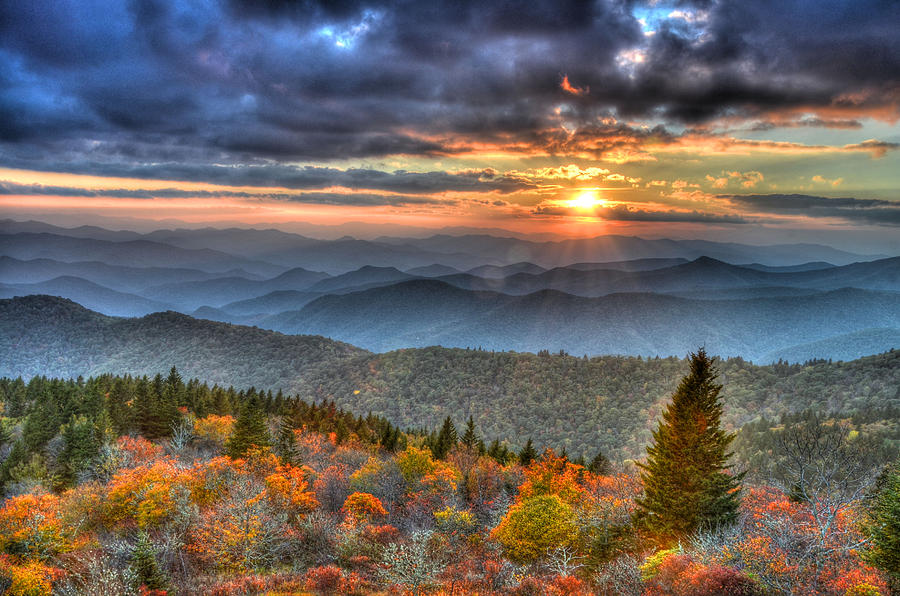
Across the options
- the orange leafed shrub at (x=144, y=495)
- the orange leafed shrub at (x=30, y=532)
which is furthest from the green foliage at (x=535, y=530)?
the orange leafed shrub at (x=30, y=532)

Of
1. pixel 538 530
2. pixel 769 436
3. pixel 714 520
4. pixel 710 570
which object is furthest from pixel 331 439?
pixel 769 436

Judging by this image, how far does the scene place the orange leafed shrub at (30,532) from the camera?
29.0 metres

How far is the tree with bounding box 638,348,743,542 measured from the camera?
26344 mm

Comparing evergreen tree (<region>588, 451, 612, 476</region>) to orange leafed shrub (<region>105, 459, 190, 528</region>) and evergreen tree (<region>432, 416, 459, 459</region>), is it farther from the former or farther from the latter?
orange leafed shrub (<region>105, 459, 190, 528</region>)

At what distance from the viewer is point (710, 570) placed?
17500mm

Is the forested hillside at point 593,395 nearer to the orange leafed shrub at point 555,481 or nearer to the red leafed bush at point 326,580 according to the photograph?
the orange leafed shrub at point 555,481

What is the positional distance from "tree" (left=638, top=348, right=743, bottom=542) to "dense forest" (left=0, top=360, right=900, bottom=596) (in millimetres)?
105

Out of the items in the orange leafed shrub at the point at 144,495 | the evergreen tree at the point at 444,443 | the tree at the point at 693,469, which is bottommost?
the evergreen tree at the point at 444,443

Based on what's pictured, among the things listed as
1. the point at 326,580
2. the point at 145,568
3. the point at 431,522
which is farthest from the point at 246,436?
the point at 326,580

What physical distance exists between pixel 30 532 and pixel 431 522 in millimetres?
26656

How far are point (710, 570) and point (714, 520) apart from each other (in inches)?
404

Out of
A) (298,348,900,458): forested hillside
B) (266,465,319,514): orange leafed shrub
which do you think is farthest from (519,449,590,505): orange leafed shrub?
→ (298,348,900,458): forested hillside

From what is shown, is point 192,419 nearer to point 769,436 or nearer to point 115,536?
point 115,536

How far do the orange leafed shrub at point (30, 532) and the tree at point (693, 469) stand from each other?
37.7 meters
